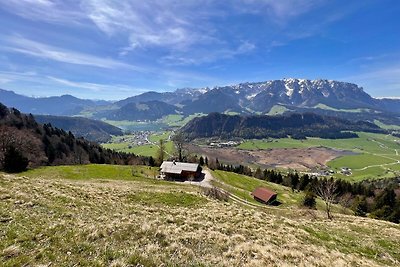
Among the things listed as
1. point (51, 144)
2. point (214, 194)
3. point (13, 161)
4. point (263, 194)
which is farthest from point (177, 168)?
point (51, 144)

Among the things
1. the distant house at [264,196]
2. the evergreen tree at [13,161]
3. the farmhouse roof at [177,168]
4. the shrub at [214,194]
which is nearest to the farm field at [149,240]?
the shrub at [214,194]

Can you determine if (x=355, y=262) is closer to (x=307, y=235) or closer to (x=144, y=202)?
(x=307, y=235)

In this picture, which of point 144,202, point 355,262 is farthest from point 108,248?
point 144,202

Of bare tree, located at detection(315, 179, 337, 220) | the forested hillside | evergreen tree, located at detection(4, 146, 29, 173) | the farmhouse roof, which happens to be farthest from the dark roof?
the forested hillside

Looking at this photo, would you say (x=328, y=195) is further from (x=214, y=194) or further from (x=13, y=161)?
(x=13, y=161)

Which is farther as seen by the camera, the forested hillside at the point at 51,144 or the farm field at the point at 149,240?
the forested hillside at the point at 51,144

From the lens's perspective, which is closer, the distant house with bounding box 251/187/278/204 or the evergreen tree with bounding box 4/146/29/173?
the evergreen tree with bounding box 4/146/29/173

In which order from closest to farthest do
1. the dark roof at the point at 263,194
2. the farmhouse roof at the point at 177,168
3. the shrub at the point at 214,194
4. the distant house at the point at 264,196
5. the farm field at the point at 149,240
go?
the farm field at the point at 149,240 → the shrub at the point at 214,194 → the distant house at the point at 264,196 → the dark roof at the point at 263,194 → the farmhouse roof at the point at 177,168

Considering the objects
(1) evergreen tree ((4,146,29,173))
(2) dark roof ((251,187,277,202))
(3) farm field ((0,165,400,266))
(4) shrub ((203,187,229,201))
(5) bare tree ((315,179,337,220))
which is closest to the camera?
(3) farm field ((0,165,400,266))

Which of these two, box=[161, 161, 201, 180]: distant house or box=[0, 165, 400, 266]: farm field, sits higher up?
box=[0, 165, 400, 266]: farm field

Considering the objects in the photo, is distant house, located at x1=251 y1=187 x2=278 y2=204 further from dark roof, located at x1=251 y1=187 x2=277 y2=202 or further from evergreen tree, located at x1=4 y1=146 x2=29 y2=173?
evergreen tree, located at x1=4 y1=146 x2=29 y2=173

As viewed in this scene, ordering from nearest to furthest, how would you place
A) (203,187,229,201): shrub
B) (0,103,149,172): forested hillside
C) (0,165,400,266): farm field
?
(0,165,400,266): farm field
(203,187,229,201): shrub
(0,103,149,172): forested hillside

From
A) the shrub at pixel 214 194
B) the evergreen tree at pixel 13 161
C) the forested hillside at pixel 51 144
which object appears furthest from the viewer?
the forested hillside at pixel 51 144

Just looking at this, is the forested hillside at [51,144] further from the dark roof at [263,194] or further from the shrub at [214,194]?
the shrub at [214,194]
